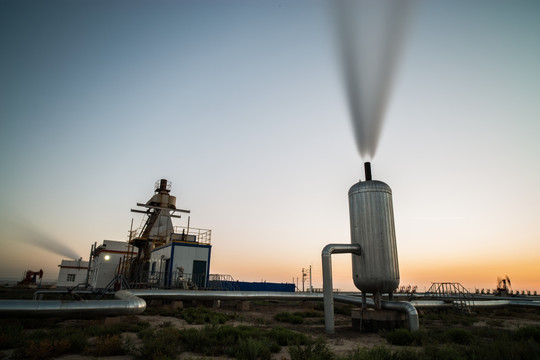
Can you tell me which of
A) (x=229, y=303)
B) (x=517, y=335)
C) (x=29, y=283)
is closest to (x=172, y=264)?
(x=229, y=303)

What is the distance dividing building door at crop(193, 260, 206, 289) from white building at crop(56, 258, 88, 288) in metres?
58.4

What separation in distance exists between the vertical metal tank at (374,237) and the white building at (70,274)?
248ft

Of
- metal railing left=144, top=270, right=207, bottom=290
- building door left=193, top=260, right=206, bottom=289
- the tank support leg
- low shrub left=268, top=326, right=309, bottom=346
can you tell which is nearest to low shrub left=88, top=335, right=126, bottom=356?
low shrub left=268, top=326, right=309, bottom=346

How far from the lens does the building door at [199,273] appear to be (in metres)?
25.8

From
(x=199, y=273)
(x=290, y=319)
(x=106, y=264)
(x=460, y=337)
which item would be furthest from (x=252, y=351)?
(x=106, y=264)

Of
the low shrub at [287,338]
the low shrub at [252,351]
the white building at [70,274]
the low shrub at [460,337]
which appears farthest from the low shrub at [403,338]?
the white building at [70,274]

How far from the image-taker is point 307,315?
1981 cm

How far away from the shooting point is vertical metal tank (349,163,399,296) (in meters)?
12.9

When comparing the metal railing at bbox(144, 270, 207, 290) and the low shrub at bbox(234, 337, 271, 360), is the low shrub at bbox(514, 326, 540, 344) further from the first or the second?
the metal railing at bbox(144, 270, 207, 290)

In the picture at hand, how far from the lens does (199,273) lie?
2631cm

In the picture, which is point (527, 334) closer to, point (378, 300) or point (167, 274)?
point (378, 300)

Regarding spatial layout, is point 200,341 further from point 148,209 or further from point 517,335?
point 148,209

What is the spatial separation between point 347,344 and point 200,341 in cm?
488

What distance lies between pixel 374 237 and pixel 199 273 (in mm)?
17798
